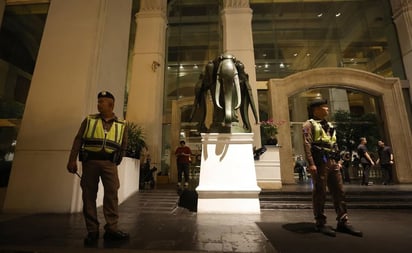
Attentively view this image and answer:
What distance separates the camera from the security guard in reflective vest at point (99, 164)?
8.21 ft

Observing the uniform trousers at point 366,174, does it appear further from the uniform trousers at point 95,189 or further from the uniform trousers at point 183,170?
the uniform trousers at point 95,189

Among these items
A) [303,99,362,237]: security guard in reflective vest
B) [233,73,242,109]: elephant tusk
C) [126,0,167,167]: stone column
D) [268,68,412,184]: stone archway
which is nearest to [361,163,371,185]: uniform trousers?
[268,68,412,184]: stone archway

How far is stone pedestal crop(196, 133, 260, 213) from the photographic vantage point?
4.37 meters

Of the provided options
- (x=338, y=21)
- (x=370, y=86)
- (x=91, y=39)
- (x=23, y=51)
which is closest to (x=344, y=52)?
(x=338, y=21)

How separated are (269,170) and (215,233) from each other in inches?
177

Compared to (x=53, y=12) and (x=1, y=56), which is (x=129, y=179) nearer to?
(x=53, y=12)

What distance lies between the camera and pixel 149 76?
10414 mm

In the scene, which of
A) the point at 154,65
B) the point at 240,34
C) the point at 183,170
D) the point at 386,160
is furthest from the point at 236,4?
the point at 386,160

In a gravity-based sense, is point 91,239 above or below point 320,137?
below

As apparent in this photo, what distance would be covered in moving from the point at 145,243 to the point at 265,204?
3268 mm

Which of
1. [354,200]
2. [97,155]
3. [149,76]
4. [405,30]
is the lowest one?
[354,200]

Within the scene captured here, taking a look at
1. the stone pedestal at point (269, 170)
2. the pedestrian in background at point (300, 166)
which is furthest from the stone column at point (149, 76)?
the pedestrian in background at point (300, 166)

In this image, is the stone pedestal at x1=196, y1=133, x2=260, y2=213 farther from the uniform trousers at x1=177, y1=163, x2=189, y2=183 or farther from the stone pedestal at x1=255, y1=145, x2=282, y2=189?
the uniform trousers at x1=177, y1=163, x2=189, y2=183

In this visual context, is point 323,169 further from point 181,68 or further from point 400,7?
point 400,7
